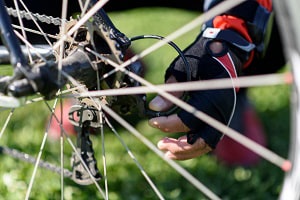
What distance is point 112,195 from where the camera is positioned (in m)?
2.12

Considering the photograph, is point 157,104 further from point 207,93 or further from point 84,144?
point 84,144

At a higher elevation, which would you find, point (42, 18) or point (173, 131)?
point (42, 18)

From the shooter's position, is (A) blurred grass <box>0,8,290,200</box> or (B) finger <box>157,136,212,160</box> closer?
(B) finger <box>157,136,212,160</box>

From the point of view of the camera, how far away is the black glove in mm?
1477

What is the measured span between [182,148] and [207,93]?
120 mm

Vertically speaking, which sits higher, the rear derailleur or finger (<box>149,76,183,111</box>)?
finger (<box>149,76,183,111</box>)

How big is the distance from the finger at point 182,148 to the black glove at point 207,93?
0.01 metres

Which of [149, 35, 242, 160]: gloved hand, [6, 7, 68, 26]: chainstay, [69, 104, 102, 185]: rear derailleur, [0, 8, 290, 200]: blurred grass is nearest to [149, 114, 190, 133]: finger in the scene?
[149, 35, 242, 160]: gloved hand

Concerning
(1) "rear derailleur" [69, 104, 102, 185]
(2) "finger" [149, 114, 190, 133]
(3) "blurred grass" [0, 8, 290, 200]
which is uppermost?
(2) "finger" [149, 114, 190, 133]

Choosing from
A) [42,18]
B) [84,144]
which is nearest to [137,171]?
[84,144]

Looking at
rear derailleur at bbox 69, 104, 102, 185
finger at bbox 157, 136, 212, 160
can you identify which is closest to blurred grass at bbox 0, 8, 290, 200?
rear derailleur at bbox 69, 104, 102, 185

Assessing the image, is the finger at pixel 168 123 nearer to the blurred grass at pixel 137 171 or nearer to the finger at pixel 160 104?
the finger at pixel 160 104

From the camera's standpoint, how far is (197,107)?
1480 mm

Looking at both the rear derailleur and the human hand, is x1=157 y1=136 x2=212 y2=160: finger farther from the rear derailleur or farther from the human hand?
the rear derailleur
